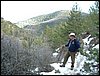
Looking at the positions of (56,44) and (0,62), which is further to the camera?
(56,44)

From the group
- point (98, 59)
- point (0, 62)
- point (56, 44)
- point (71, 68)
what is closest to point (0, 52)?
point (0, 62)

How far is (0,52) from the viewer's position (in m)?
10.5

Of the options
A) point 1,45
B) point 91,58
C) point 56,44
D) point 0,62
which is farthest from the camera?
point 56,44

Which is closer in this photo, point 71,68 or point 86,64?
point 86,64

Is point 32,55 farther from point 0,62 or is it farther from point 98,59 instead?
point 98,59

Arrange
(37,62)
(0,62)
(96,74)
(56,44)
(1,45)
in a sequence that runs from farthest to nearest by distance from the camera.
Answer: (56,44) → (37,62) → (1,45) → (0,62) → (96,74)

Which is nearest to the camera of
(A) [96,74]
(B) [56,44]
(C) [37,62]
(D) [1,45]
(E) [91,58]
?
(A) [96,74]

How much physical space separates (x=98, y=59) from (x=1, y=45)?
3.82 m

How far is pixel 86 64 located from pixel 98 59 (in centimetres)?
60

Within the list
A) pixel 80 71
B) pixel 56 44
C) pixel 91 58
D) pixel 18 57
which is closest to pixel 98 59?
pixel 91 58

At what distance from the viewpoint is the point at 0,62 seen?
10273 mm

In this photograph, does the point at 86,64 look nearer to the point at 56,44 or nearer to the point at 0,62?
the point at 0,62

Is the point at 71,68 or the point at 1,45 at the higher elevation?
the point at 1,45

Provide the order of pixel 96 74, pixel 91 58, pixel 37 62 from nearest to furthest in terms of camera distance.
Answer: pixel 96 74, pixel 91 58, pixel 37 62
